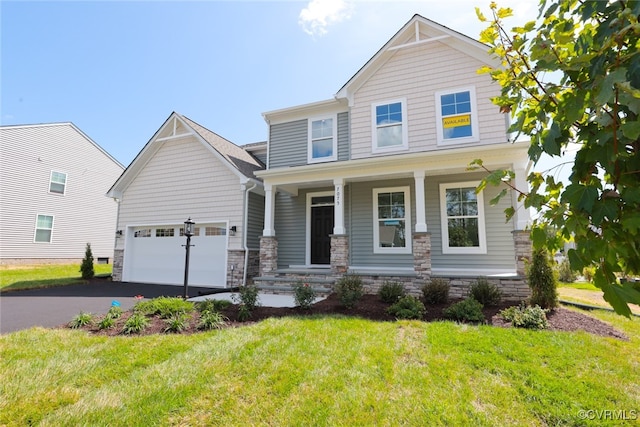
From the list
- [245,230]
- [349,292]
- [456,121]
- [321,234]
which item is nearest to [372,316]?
[349,292]

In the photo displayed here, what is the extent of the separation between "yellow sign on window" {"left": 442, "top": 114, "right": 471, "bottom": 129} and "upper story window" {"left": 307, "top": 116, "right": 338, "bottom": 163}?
3611 mm

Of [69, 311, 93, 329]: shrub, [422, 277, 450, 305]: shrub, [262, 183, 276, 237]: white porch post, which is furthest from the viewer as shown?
[262, 183, 276, 237]: white porch post

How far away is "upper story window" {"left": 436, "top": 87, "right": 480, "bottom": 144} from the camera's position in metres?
8.90

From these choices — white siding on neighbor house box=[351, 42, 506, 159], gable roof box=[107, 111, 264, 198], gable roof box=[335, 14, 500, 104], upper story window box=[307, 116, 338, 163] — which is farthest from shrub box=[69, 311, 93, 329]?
gable roof box=[335, 14, 500, 104]

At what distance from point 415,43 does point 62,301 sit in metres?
12.8

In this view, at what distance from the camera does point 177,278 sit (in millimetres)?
11695

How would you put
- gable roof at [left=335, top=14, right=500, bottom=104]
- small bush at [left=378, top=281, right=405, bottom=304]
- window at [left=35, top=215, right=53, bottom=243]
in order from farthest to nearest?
window at [left=35, top=215, right=53, bottom=243] < gable roof at [left=335, top=14, right=500, bottom=104] < small bush at [left=378, top=281, right=405, bottom=304]

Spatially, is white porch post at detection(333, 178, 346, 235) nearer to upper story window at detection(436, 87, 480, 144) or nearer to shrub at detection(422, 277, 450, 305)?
shrub at detection(422, 277, 450, 305)

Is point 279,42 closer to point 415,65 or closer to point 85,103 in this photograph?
point 415,65

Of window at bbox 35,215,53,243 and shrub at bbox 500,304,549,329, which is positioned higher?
window at bbox 35,215,53,243

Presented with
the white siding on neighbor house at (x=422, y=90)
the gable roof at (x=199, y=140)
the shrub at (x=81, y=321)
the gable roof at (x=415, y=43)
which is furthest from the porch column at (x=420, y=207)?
the shrub at (x=81, y=321)

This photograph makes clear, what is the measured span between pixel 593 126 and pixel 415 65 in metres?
9.81

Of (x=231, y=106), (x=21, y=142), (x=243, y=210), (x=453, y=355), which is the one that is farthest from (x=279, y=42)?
(x=21, y=142)

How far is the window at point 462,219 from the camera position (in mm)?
8898
